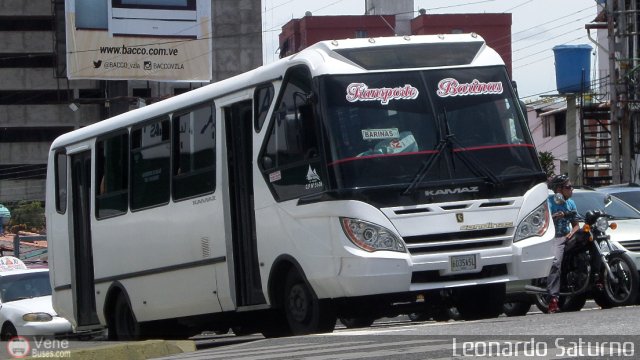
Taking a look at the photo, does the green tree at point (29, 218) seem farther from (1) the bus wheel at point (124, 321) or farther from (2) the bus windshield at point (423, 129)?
(2) the bus windshield at point (423, 129)

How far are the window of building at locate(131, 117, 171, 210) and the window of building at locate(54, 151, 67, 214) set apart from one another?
2.43 m

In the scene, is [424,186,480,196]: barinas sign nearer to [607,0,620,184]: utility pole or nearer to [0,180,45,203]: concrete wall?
[607,0,620,184]: utility pole

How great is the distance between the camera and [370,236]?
492 inches

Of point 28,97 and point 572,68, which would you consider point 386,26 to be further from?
point 572,68

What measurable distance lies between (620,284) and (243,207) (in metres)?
4.65

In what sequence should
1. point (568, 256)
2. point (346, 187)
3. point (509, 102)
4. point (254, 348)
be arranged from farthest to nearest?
point (568, 256), point (509, 102), point (346, 187), point (254, 348)

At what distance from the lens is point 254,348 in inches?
451

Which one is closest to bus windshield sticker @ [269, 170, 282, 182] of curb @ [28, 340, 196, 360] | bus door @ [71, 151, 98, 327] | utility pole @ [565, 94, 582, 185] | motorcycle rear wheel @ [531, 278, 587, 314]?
curb @ [28, 340, 196, 360]

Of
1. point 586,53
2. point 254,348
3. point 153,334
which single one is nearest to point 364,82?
point 254,348

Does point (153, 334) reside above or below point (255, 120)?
below

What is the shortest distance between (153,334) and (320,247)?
5382 millimetres

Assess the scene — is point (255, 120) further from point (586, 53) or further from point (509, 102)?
point (586, 53)

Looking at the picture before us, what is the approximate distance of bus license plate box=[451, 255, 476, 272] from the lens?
41.7 ft

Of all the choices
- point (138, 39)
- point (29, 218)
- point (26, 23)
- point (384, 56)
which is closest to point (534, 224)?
point (384, 56)
